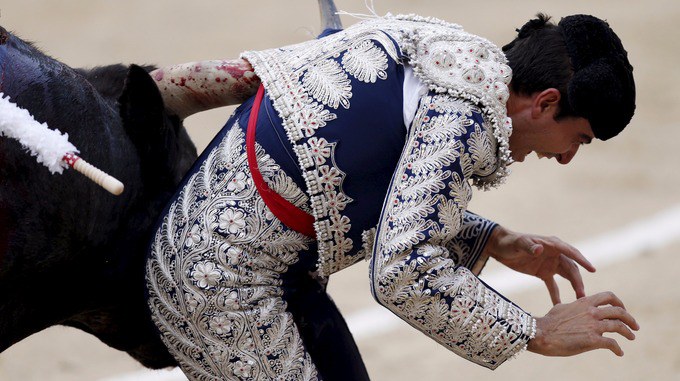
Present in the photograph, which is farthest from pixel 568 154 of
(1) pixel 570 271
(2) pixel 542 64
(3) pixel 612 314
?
(1) pixel 570 271

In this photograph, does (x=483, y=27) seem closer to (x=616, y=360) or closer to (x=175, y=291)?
(x=616, y=360)

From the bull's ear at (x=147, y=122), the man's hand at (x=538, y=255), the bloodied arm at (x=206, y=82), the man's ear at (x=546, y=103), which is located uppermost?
the man's ear at (x=546, y=103)

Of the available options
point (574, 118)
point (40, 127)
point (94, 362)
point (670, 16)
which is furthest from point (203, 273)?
point (670, 16)

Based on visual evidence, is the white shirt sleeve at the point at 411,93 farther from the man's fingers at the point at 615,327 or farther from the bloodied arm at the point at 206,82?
the man's fingers at the point at 615,327

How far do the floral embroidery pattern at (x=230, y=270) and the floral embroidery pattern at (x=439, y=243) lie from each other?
261mm

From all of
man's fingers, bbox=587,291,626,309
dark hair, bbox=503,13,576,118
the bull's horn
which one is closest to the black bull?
the bull's horn

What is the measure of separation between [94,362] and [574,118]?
9.73ft

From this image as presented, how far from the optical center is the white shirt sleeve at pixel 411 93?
255cm

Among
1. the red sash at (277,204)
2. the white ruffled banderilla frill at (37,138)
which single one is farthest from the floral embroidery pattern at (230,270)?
the white ruffled banderilla frill at (37,138)

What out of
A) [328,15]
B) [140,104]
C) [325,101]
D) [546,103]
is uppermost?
[328,15]

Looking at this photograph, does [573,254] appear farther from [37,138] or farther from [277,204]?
[37,138]

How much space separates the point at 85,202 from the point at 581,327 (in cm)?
110

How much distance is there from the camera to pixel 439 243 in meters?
2.52

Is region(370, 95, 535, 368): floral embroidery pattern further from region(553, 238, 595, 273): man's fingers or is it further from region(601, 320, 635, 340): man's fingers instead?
region(553, 238, 595, 273): man's fingers
